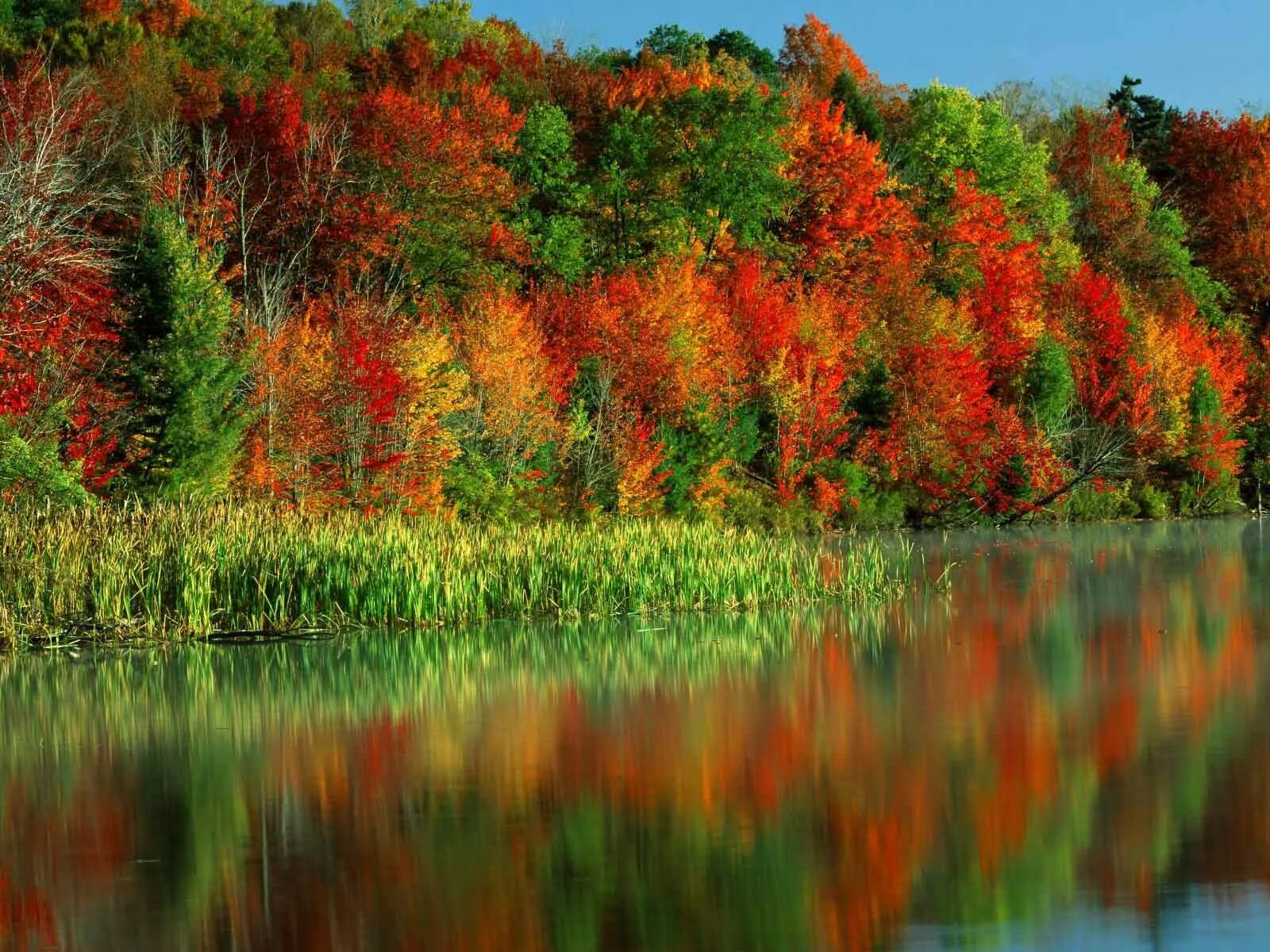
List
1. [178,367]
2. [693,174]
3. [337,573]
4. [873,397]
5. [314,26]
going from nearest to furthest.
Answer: [337,573], [178,367], [873,397], [693,174], [314,26]

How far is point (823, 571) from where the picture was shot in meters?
30.5

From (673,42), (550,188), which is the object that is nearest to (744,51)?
(673,42)

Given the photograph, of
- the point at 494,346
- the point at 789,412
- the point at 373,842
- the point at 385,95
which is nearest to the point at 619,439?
the point at 494,346

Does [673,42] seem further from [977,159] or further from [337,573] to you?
[337,573]

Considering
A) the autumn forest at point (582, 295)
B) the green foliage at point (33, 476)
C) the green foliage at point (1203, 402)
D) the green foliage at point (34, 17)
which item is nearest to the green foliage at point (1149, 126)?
the autumn forest at point (582, 295)

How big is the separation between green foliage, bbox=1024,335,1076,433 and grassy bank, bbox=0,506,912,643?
2856 cm

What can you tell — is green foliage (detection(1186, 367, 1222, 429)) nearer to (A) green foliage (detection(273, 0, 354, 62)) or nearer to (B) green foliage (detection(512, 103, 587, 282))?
(B) green foliage (detection(512, 103, 587, 282))

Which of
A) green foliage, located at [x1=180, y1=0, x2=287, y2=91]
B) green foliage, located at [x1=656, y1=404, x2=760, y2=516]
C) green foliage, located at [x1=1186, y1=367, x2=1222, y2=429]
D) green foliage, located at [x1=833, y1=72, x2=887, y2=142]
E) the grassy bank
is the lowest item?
the grassy bank

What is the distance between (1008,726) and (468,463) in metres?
23.2

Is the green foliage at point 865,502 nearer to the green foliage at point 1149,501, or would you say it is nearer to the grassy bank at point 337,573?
the green foliage at point 1149,501

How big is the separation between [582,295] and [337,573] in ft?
82.6

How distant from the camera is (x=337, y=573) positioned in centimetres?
2258

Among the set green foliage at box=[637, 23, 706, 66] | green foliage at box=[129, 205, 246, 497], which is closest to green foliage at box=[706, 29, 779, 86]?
green foliage at box=[637, 23, 706, 66]

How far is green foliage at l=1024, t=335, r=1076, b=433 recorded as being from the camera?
176 ft
